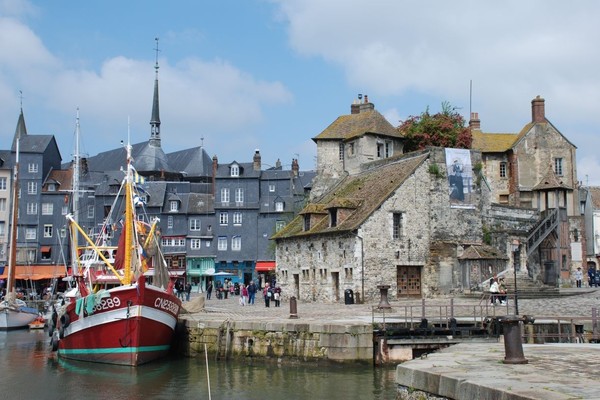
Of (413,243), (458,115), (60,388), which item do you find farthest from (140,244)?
(458,115)

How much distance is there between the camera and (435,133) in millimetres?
48719

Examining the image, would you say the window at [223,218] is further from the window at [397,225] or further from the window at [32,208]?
the window at [397,225]

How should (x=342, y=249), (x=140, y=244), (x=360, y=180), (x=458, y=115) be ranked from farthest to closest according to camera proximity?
(x=458, y=115), (x=360, y=180), (x=342, y=249), (x=140, y=244)

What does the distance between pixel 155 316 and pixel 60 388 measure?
487cm

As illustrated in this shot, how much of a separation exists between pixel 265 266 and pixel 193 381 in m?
43.8

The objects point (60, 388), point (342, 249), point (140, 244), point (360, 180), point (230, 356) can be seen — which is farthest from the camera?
point (360, 180)

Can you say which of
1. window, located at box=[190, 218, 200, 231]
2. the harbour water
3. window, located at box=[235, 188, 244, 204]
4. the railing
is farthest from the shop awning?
the railing

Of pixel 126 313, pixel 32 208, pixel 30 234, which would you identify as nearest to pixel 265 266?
pixel 30 234

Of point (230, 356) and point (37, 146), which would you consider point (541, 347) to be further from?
point (37, 146)

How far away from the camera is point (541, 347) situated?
624 inches

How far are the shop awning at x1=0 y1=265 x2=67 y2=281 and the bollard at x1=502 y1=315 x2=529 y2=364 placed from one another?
5711 cm

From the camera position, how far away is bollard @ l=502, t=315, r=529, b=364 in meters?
12.2

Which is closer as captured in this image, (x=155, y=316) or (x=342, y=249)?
(x=155, y=316)

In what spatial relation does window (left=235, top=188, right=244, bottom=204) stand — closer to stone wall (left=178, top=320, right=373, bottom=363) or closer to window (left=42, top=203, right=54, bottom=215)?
window (left=42, top=203, right=54, bottom=215)
